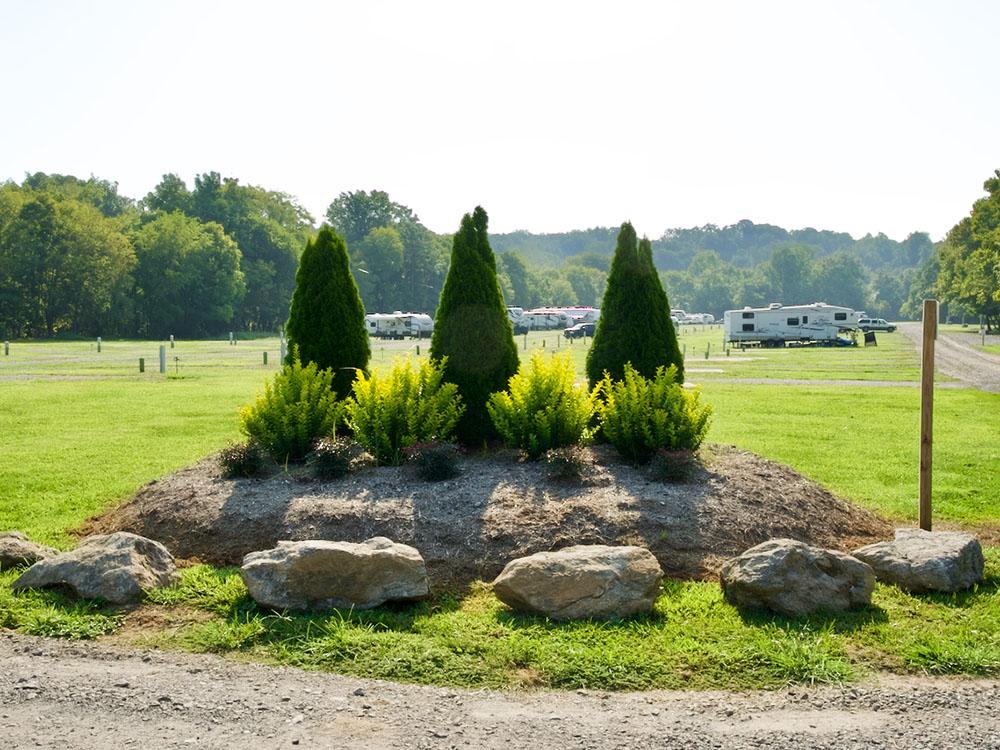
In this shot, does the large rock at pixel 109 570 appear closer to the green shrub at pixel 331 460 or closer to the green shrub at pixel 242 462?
the green shrub at pixel 331 460

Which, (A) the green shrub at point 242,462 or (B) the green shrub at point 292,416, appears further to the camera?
(B) the green shrub at point 292,416

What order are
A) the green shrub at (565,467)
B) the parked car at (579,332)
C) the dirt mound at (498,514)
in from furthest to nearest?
the parked car at (579,332) → the green shrub at (565,467) → the dirt mound at (498,514)

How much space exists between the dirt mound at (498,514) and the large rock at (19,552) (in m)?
0.97

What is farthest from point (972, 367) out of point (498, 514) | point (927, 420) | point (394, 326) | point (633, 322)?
point (394, 326)

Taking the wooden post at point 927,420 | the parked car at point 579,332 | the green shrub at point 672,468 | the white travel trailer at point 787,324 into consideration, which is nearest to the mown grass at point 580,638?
the wooden post at point 927,420

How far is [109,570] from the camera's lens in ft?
20.1

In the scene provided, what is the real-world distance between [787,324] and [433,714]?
5954cm

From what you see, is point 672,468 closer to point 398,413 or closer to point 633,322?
point 633,322

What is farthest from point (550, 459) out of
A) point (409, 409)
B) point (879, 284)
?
point (879, 284)

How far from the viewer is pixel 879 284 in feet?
646

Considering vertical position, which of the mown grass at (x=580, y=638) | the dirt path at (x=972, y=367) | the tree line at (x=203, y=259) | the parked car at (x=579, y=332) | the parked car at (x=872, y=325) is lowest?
the mown grass at (x=580, y=638)

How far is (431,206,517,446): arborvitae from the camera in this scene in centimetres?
928

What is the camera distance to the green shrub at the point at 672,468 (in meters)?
7.97

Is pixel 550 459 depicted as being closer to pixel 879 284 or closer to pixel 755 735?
pixel 755 735
